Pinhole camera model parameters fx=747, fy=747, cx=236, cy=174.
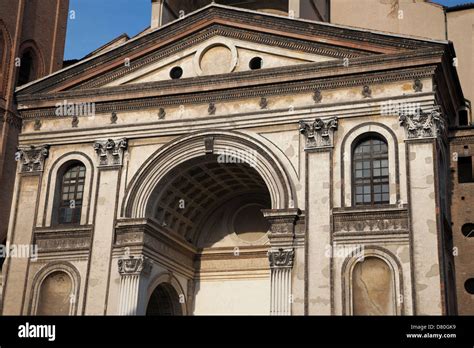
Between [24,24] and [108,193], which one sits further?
[24,24]

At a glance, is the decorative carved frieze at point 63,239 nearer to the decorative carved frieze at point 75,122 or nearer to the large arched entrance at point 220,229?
the large arched entrance at point 220,229

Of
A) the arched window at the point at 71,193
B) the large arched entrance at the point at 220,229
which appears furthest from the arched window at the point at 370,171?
the arched window at the point at 71,193

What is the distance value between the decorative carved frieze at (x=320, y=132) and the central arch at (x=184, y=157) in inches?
52.5

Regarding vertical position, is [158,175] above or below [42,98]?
below

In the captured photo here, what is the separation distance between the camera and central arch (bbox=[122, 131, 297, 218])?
25.8 m

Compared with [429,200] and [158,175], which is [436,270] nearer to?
[429,200]

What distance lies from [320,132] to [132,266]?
7.94 metres

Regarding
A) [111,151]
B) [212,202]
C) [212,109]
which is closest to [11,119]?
[111,151]

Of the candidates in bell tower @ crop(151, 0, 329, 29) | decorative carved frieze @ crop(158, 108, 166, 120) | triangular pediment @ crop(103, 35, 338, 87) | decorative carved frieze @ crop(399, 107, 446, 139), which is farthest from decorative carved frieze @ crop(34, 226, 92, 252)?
decorative carved frieze @ crop(399, 107, 446, 139)
